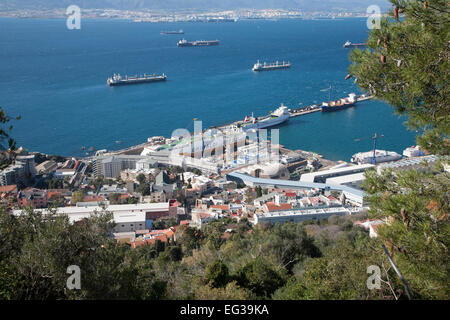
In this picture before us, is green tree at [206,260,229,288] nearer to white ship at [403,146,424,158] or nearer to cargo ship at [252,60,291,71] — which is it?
white ship at [403,146,424,158]

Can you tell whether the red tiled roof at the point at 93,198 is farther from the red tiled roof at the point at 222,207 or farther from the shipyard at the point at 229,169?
the red tiled roof at the point at 222,207

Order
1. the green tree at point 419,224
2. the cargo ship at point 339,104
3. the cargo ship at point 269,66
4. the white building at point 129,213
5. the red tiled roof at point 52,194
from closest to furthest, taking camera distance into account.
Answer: the green tree at point 419,224
the white building at point 129,213
the red tiled roof at point 52,194
the cargo ship at point 339,104
the cargo ship at point 269,66

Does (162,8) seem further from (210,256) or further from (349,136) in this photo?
Result: (210,256)

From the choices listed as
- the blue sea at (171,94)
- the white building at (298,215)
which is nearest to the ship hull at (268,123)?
the blue sea at (171,94)

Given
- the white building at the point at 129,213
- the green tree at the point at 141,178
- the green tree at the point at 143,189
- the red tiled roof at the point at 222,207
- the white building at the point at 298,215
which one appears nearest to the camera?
the white building at the point at 298,215

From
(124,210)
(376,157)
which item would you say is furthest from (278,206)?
(376,157)

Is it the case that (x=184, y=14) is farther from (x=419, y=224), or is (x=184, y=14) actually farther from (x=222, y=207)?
(x=419, y=224)

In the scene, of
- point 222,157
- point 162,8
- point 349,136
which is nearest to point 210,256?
point 222,157
